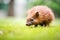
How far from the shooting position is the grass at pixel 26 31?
6.91 feet

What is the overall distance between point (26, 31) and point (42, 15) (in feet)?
0.53

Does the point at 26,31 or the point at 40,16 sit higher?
the point at 40,16

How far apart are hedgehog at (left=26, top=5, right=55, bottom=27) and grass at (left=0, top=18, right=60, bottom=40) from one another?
0.04 meters

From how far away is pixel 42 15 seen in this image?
2.19 m

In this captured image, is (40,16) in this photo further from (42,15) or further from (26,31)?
(26,31)

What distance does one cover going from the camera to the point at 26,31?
Answer: 2.13 m

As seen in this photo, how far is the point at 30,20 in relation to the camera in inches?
86.5

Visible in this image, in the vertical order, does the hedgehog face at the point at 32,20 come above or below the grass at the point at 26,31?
above

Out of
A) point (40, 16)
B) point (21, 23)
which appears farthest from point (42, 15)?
point (21, 23)

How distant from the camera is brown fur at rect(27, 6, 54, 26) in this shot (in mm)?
2180

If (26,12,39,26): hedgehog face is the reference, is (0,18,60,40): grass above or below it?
below

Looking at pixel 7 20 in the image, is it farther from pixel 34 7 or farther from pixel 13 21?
pixel 34 7

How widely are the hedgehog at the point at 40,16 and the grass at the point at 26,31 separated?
0.04 m

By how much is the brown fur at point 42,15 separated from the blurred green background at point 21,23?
0.03 meters
